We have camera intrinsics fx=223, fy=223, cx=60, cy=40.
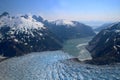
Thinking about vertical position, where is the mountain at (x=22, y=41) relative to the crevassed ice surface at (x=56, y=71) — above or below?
above

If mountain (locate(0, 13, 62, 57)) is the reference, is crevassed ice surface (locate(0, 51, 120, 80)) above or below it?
below

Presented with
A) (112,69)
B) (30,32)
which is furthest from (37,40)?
(112,69)

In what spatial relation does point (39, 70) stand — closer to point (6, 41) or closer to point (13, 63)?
point (13, 63)

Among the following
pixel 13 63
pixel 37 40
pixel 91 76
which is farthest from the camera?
pixel 37 40

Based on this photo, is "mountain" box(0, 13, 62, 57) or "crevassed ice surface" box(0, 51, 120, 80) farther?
"mountain" box(0, 13, 62, 57)

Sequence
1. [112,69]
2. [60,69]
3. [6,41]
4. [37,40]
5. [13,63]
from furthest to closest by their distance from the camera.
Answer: [37,40], [6,41], [13,63], [60,69], [112,69]

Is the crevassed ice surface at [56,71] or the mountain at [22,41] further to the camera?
the mountain at [22,41]

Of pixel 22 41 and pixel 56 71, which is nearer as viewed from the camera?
pixel 56 71

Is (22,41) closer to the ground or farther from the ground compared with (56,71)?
farther from the ground
